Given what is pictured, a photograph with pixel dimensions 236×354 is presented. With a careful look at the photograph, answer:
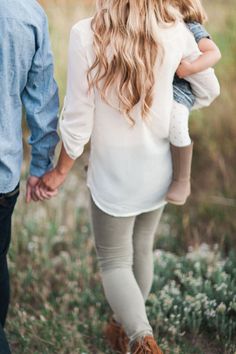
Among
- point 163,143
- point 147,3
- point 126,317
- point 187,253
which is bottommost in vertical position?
point 187,253

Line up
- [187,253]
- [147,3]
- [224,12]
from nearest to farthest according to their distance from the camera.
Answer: [147,3] → [187,253] → [224,12]

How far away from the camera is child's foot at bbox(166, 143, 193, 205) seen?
8.57ft

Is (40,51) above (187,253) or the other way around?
above

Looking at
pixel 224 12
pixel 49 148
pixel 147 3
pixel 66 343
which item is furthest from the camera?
pixel 224 12

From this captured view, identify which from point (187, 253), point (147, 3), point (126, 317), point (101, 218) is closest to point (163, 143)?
point (101, 218)

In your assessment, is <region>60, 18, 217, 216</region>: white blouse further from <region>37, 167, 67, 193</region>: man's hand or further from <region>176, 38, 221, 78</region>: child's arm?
<region>37, 167, 67, 193</region>: man's hand

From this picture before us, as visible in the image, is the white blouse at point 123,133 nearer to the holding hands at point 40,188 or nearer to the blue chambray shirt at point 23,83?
the blue chambray shirt at point 23,83

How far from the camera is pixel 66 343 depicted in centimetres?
313

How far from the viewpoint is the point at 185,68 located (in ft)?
7.94

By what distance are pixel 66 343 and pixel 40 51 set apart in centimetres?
147

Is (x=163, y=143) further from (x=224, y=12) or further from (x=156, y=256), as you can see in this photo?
(x=224, y=12)

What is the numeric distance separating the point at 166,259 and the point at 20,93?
5.23ft

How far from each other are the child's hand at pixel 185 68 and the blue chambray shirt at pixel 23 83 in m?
0.48

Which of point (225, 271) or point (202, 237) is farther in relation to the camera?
point (202, 237)
